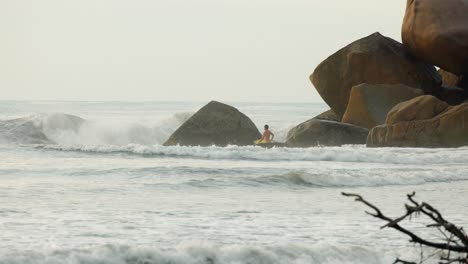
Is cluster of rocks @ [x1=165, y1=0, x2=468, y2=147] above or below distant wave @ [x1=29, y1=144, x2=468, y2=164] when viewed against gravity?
above

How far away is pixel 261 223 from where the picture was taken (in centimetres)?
1023

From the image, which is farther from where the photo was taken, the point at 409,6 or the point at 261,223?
the point at 409,6

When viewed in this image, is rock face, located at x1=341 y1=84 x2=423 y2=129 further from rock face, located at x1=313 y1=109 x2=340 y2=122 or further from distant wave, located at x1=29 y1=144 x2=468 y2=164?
distant wave, located at x1=29 y1=144 x2=468 y2=164

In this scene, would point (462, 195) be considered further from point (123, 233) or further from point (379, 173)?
point (123, 233)

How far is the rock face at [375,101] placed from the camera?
86.4ft

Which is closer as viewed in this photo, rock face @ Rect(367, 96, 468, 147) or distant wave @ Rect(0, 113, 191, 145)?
rock face @ Rect(367, 96, 468, 147)

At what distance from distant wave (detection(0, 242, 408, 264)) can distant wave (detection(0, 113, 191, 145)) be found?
21193 mm

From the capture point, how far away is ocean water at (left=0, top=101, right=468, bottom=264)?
27.5 feet

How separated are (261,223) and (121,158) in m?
10.9

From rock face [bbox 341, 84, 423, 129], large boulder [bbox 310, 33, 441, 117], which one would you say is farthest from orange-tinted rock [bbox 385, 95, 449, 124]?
large boulder [bbox 310, 33, 441, 117]

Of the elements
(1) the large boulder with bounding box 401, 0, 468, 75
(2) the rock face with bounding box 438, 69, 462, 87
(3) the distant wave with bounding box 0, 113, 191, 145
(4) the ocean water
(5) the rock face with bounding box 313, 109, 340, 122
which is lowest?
(3) the distant wave with bounding box 0, 113, 191, 145

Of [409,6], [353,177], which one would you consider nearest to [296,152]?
[353,177]

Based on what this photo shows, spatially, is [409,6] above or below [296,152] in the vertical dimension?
above

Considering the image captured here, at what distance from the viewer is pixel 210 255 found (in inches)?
324
